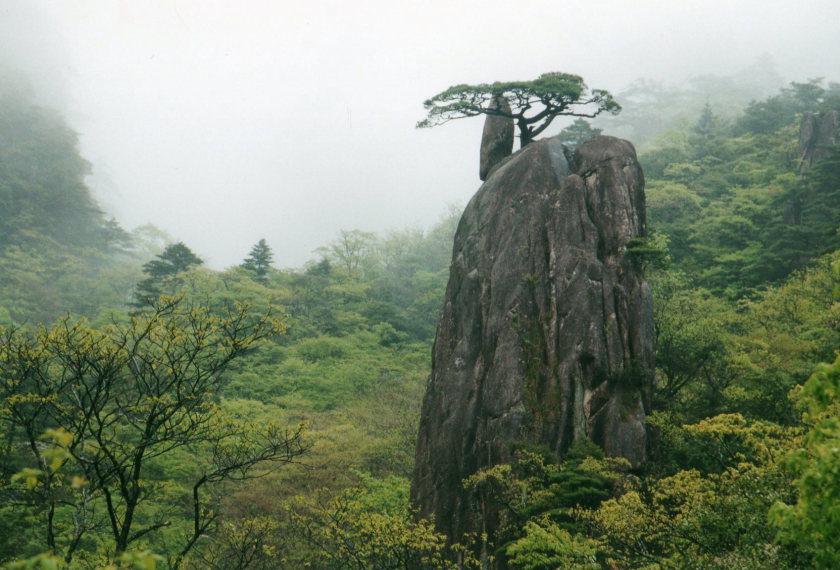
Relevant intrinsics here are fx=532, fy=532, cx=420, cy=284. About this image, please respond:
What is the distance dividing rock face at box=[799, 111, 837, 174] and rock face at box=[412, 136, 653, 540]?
22415 mm

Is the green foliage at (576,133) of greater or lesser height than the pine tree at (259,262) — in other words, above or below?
above

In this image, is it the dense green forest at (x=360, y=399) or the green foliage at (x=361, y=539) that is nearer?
the dense green forest at (x=360, y=399)

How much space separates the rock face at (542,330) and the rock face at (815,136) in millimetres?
22415

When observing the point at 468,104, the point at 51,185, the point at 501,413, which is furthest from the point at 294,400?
the point at 51,185

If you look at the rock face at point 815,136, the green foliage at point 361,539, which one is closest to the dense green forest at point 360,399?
the green foliage at point 361,539

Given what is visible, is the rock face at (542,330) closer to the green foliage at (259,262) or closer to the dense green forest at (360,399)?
the dense green forest at (360,399)

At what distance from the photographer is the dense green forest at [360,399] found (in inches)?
355

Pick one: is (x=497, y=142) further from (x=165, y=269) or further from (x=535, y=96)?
(x=165, y=269)

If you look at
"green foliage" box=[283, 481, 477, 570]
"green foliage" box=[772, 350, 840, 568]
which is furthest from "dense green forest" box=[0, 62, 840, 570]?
"green foliage" box=[283, 481, 477, 570]

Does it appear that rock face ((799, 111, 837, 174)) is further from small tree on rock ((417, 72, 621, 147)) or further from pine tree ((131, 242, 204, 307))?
pine tree ((131, 242, 204, 307))

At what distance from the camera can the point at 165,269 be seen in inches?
1780

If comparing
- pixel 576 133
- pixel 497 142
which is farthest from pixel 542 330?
pixel 576 133

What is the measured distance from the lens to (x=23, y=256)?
46812 mm

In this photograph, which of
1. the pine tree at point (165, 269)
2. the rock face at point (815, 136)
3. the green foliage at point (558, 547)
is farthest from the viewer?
the pine tree at point (165, 269)
